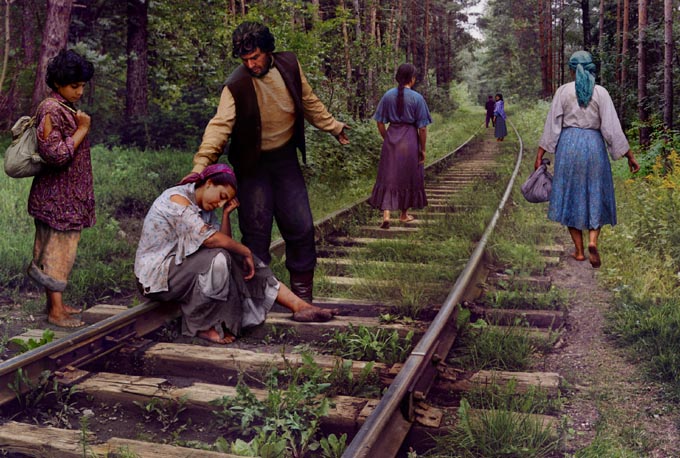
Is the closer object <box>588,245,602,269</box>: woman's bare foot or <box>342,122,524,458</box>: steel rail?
<box>342,122,524,458</box>: steel rail

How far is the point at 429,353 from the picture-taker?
387 cm

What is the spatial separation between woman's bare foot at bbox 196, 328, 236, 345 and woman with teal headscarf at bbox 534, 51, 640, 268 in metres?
3.35

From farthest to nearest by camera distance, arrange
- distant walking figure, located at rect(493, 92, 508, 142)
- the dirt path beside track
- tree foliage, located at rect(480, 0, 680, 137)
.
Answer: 1. distant walking figure, located at rect(493, 92, 508, 142)
2. tree foliage, located at rect(480, 0, 680, 137)
3. the dirt path beside track

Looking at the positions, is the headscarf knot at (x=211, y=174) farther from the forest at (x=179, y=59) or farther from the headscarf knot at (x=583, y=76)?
the forest at (x=179, y=59)

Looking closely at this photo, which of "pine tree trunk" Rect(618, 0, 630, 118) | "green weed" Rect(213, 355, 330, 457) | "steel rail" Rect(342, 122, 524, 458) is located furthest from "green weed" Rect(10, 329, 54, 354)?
"pine tree trunk" Rect(618, 0, 630, 118)

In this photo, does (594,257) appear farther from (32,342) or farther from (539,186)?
(32,342)

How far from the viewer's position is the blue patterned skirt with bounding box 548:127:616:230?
250 inches

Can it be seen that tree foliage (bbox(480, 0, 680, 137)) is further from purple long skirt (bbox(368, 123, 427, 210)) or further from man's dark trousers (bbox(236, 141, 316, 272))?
man's dark trousers (bbox(236, 141, 316, 272))

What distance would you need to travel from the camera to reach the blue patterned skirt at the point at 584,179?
636cm

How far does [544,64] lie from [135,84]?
36019mm

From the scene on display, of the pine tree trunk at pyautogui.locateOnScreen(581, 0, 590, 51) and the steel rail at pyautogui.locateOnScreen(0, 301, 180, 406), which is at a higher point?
the pine tree trunk at pyautogui.locateOnScreen(581, 0, 590, 51)

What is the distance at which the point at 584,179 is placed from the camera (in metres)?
6.46

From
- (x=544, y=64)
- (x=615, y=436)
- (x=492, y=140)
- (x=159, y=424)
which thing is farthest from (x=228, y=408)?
(x=544, y=64)

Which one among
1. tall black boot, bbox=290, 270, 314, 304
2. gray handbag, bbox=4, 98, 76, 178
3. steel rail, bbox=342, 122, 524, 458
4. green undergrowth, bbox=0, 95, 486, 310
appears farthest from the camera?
green undergrowth, bbox=0, 95, 486, 310
